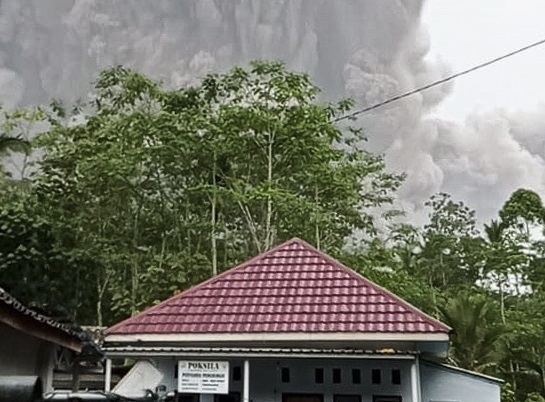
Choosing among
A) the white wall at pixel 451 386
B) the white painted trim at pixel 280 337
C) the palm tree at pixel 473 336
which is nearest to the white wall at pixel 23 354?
the white painted trim at pixel 280 337

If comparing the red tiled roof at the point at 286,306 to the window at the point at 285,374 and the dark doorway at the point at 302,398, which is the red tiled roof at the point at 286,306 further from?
the dark doorway at the point at 302,398

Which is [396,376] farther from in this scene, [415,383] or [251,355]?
[251,355]

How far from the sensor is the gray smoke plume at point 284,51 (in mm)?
35375

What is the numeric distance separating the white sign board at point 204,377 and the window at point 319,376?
3.89 ft

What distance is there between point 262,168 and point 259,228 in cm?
158

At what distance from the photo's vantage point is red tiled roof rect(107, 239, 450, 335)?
8242 mm

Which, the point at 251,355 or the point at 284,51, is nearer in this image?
the point at 251,355

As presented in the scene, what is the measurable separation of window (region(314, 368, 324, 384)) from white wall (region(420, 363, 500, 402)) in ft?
4.64

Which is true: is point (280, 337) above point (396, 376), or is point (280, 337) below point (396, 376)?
above

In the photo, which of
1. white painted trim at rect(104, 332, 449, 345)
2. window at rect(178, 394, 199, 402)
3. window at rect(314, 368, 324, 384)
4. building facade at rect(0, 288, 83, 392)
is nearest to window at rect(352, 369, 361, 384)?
window at rect(314, 368, 324, 384)

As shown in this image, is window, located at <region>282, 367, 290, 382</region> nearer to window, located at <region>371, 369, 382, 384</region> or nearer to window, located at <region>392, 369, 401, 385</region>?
window, located at <region>371, 369, 382, 384</region>

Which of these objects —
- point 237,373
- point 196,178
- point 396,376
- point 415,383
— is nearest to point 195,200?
point 196,178

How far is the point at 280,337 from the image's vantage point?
8.15 m

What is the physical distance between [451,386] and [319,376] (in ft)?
6.35
